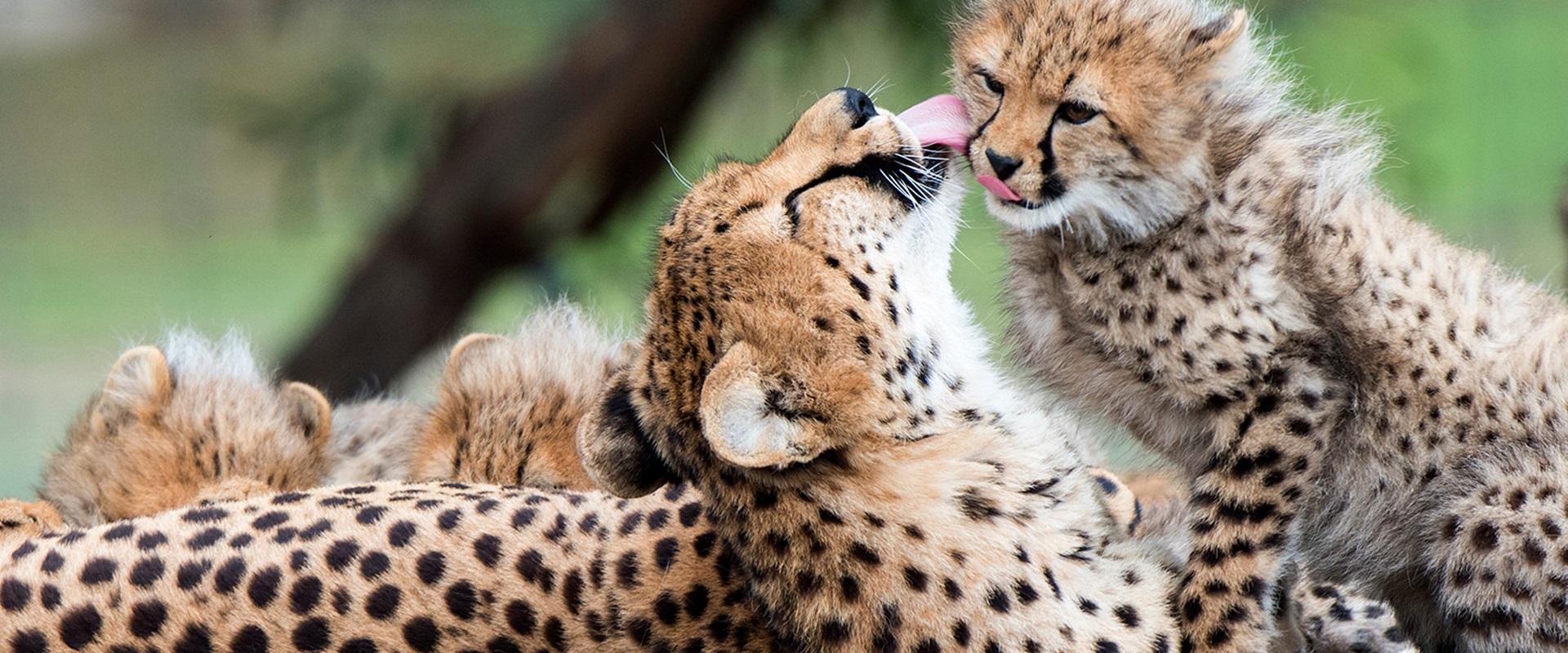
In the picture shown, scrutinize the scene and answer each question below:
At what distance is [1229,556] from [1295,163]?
0.57m

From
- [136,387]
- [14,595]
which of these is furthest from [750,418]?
[136,387]

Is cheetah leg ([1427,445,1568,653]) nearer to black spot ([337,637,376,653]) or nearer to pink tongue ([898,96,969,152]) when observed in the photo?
pink tongue ([898,96,969,152])

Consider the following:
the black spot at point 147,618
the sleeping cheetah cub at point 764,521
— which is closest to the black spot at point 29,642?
the sleeping cheetah cub at point 764,521

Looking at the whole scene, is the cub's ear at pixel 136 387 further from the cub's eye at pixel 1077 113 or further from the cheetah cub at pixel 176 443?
the cub's eye at pixel 1077 113

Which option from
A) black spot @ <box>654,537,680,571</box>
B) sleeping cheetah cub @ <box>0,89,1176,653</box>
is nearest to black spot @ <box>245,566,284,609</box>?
sleeping cheetah cub @ <box>0,89,1176,653</box>

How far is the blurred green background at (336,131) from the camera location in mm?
4859

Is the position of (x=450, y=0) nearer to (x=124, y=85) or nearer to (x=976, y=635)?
(x=124, y=85)

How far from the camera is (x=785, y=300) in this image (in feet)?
6.25

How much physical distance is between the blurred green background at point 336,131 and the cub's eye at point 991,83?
272 millimetres

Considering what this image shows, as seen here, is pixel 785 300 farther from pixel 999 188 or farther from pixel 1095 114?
pixel 1095 114

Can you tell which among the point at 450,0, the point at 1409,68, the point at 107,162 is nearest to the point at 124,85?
the point at 107,162

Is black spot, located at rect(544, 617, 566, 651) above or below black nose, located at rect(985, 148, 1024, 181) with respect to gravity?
below

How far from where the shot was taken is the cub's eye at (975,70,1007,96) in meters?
2.22

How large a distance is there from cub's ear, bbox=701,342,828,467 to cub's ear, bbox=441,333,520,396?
971mm
